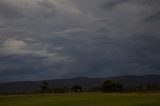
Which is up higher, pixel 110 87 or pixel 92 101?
pixel 110 87

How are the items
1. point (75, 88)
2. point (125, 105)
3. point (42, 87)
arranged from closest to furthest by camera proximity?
1. point (125, 105)
2. point (75, 88)
3. point (42, 87)

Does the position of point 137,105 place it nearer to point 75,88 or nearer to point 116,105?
point 116,105

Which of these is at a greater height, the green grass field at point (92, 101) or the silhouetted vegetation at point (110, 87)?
the silhouetted vegetation at point (110, 87)

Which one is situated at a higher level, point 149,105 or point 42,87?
point 42,87

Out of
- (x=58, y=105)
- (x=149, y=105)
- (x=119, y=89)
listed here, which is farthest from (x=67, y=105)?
(x=119, y=89)

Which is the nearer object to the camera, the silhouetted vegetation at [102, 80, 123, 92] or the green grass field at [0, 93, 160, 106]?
the green grass field at [0, 93, 160, 106]

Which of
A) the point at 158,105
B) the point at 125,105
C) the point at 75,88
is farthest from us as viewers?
the point at 75,88

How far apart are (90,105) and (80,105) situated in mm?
2159

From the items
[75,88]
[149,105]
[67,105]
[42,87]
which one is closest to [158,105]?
[149,105]

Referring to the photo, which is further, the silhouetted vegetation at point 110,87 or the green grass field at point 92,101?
the silhouetted vegetation at point 110,87

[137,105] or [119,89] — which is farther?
[119,89]

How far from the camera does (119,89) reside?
436 feet

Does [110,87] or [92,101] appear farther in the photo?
[110,87]

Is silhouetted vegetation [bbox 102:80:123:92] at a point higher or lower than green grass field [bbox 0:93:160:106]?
higher
